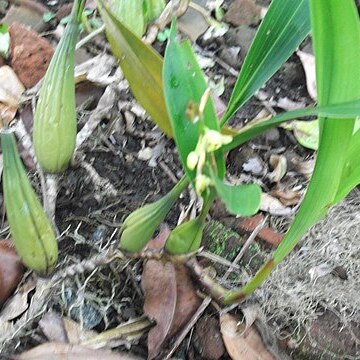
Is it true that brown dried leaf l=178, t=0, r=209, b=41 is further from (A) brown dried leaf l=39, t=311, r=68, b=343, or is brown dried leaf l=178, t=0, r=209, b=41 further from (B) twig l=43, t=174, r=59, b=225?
(A) brown dried leaf l=39, t=311, r=68, b=343

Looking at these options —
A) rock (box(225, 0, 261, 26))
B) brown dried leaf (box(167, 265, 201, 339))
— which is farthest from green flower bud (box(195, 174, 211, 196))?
rock (box(225, 0, 261, 26))

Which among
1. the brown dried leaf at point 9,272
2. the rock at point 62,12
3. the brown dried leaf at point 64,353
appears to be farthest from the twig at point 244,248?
the rock at point 62,12

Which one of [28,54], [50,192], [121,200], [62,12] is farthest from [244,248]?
[62,12]

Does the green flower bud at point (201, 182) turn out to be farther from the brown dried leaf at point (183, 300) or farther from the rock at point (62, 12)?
the rock at point (62, 12)

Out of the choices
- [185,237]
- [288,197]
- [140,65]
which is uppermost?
[140,65]

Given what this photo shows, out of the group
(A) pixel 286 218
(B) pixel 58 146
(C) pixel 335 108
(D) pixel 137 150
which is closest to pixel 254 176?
(A) pixel 286 218

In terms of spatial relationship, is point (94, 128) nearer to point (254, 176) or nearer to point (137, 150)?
point (137, 150)

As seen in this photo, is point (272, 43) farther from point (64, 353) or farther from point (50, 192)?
point (64, 353)

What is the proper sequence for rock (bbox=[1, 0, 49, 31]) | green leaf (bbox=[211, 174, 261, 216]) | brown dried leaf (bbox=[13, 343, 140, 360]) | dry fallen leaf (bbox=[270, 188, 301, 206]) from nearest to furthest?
green leaf (bbox=[211, 174, 261, 216]) → brown dried leaf (bbox=[13, 343, 140, 360]) → dry fallen leaf (bbox=[270, 188, 301, 206]) → rock (bbox=[1, 0, 49, 31])
